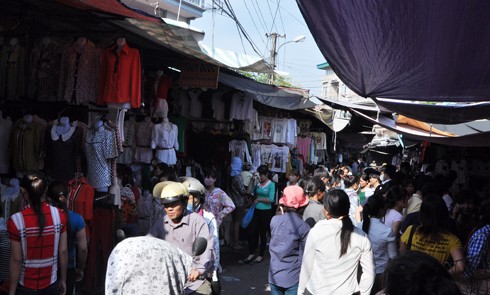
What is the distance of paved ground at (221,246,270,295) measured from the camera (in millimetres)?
8742

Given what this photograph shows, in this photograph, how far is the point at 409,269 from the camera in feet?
7.23

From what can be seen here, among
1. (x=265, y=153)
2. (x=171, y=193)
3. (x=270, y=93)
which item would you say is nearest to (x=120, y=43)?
(x=171, y=193)

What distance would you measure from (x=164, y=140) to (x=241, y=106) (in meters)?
3.40

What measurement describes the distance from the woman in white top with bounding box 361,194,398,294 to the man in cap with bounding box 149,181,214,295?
164 cm

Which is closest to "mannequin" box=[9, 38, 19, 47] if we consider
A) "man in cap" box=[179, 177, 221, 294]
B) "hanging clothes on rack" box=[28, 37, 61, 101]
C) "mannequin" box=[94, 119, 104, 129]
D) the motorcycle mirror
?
"hanging clothes on rack" box=[28, 37, 61, 101]

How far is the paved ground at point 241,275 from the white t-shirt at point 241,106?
292 cm

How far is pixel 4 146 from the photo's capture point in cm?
694

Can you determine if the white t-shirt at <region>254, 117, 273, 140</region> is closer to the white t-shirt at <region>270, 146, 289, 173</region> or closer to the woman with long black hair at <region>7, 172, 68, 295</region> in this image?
the white t-shirt at <region>270, 146, 289, 173</region>

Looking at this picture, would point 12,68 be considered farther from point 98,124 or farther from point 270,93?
point 270,93

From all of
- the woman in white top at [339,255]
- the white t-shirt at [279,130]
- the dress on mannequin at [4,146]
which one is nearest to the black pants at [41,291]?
the woman in white top at [339,255]

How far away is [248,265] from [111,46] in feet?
17.2

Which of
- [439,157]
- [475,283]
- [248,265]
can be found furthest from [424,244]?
[439,157]

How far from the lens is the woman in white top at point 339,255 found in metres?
4.57

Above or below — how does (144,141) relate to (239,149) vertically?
above
